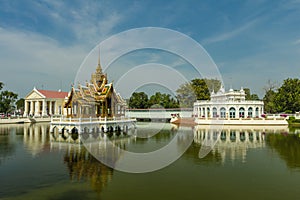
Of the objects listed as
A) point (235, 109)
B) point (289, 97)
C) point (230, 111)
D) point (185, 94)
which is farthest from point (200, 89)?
point (289, 97)

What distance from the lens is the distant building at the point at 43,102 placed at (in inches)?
Result: 1943

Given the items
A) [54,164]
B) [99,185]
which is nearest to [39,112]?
[54,164]

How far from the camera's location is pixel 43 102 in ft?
161

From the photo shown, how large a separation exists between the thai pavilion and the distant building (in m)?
27.2

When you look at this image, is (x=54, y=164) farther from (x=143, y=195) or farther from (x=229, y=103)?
(x=229, y=103)

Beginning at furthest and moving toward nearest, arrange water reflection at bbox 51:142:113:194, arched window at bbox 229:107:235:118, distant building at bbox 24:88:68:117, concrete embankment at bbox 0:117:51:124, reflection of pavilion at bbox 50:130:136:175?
distant building at bbox 24:88:68:117
arched window at bbox 229:107:235:118
concrete embankment at bbox 0:117:51:124
reflection of pavilion at bbox 50:130:136:175
water reflection at bbox 51:142:113:194

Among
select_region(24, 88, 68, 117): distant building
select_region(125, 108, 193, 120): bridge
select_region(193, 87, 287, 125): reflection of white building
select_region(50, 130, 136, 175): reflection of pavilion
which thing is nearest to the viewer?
select_region(50, 130, 136, 175): reflection of pavilion

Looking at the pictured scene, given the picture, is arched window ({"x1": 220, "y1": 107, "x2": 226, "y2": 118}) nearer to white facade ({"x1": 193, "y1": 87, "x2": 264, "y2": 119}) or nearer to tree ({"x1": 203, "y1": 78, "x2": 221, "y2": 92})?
white facade ({"x1": 193, "y1": 87, "x2": 264, "y2": 119})

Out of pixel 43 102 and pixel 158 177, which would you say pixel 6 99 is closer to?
pixel 43 102

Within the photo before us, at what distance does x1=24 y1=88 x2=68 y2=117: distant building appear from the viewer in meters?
49.3

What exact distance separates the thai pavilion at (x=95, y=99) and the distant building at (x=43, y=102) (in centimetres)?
2717

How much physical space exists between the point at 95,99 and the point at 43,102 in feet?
99.5

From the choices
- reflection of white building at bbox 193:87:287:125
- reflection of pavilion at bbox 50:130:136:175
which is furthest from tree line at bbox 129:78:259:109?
reflection of pavilion at bbox 50:130:136:175

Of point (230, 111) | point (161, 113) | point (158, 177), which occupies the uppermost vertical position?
point (230, 111)
